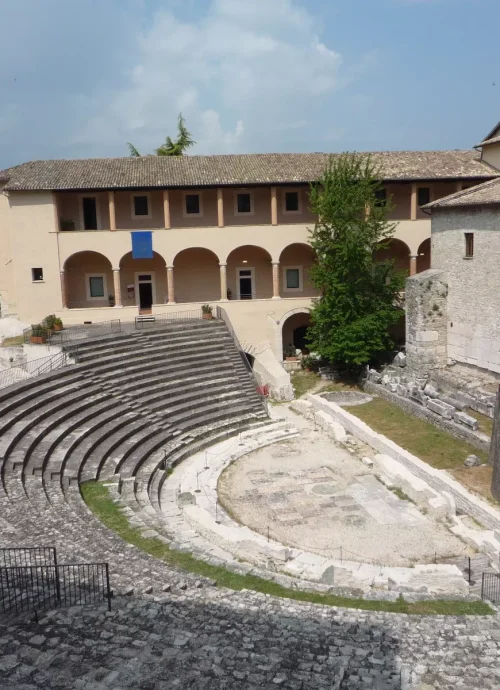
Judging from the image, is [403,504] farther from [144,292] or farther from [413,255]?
[144,292]

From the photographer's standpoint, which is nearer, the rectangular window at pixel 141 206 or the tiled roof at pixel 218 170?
the tiled roof at pixel 218 170

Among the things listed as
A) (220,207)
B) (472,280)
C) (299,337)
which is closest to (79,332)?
(220,207)

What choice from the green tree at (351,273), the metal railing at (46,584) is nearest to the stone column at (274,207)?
the green tree at (351,273)

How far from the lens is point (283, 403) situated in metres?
28.4

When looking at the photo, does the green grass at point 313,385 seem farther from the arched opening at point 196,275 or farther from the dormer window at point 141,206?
the dormer window at point 141,206

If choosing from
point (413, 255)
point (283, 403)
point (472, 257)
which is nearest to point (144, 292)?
point (283, 403)

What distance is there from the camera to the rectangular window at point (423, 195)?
3428cm

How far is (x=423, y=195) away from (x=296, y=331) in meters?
10.5

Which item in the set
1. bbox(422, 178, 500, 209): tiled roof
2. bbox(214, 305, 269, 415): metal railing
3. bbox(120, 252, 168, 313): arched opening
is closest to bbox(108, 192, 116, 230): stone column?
bbox(120, 252, 168, 313): arched opening

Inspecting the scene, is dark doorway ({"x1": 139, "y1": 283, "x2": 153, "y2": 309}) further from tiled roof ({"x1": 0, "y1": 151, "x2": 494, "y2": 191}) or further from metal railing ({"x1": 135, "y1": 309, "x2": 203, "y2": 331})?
tiled roof ({"x1": 0, "y1": 151, "x2": 494, "y2": 191})

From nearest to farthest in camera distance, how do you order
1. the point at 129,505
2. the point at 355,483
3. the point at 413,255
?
the point at 129,505
the point at 355,483
the point at 413,255

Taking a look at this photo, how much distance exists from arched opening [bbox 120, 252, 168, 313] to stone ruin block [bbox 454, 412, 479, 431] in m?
18.4

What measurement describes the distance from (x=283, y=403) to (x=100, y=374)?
349 inches

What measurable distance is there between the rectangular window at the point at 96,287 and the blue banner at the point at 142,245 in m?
3.93
